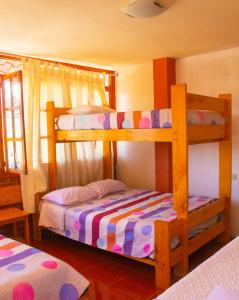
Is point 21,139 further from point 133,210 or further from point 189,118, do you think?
point 189,118

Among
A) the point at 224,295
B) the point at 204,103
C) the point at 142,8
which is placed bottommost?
the point at 224,295

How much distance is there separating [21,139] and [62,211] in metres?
0.89

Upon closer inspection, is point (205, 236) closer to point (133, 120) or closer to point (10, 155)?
point (133, 120)

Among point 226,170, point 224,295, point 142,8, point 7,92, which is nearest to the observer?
point 224,295

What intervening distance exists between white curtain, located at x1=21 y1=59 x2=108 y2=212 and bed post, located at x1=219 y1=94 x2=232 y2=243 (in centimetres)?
170

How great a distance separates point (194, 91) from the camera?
3.76 metres

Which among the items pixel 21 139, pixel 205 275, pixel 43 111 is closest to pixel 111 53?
pixel 43 111

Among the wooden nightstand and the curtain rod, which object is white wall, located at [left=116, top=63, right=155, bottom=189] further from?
the wooden nightstand

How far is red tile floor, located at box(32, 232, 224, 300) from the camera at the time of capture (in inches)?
97.0

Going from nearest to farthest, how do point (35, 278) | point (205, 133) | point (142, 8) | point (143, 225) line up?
point (35, 278) → point (142, 8) → point (143, 225) → point (205, 133)

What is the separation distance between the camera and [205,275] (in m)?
1.58

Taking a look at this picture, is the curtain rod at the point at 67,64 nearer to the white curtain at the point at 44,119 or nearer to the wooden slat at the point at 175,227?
the white curtain at the point at 44,119

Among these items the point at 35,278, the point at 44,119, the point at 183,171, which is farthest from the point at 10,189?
the point at 183,171

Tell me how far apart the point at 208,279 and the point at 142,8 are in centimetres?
176
